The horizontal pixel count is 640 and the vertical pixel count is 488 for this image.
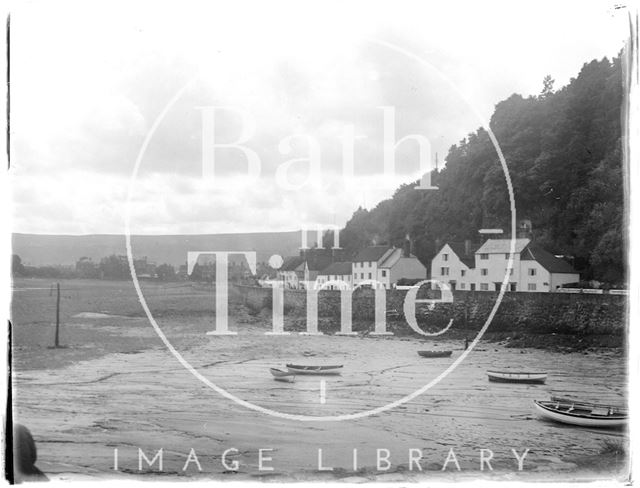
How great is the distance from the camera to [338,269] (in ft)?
19.1

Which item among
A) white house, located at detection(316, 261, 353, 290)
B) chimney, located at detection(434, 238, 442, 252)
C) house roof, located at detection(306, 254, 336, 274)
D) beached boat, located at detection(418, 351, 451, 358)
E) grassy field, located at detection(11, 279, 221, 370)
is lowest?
beached boat, located at detection(418, 351, 451, 358)

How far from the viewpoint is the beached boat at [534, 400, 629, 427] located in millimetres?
4629

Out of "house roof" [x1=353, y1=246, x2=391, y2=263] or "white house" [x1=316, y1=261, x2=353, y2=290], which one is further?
"house roof" [x1=353, y1=246, x2=391, y2=263]

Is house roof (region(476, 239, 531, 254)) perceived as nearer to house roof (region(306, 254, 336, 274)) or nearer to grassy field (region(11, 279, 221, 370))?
house roof (region(306, 254, 336, 274))

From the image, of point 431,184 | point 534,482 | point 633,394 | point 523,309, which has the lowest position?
point 534,482

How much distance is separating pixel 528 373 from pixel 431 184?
217 centimetres

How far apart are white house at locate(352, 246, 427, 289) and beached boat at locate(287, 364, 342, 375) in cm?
85

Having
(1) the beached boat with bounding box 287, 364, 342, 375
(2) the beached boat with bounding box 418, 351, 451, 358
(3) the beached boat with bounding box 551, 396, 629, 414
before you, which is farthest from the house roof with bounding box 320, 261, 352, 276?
(3) the beached boat with bounding box 551, 396, 629, 414

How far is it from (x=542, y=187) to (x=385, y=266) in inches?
62.5

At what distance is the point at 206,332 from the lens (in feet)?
18.9

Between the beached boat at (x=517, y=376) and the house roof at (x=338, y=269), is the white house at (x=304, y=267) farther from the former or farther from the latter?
the beached boat at (x=517, y=376)

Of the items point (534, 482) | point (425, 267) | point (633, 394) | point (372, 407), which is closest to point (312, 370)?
point (372, 407)

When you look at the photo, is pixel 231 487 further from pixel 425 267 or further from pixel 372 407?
pixel 425 267

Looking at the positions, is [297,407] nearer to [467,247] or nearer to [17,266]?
[467,247]
